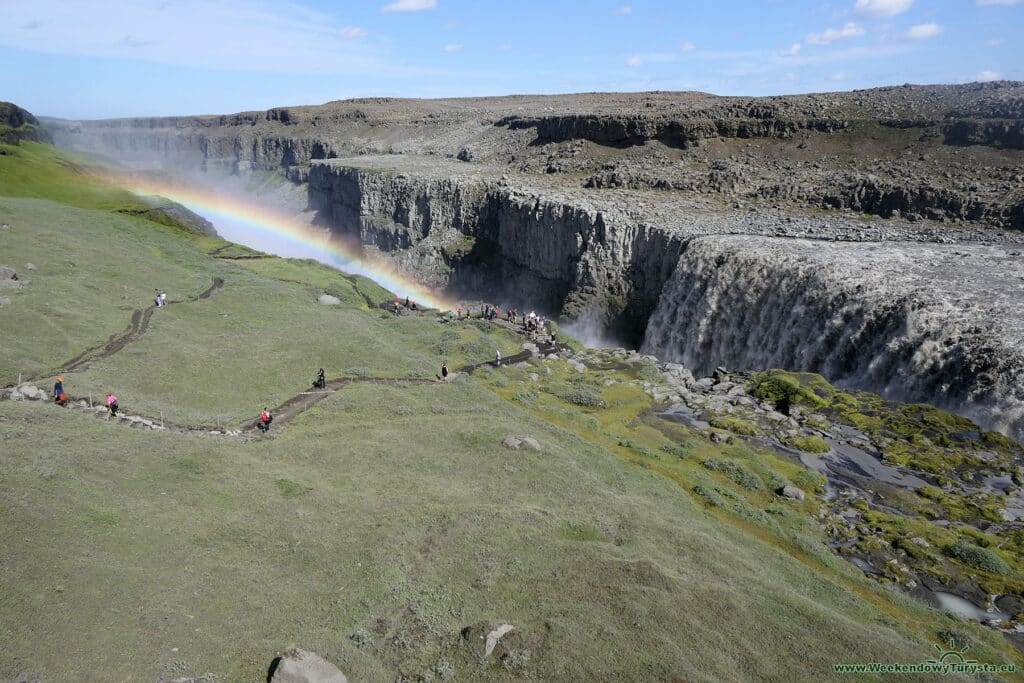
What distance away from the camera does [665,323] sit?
7431 cm

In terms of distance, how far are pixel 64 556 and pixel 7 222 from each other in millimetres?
60827

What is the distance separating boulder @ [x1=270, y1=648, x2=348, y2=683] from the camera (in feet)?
53.7

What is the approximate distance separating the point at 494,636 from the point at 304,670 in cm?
539

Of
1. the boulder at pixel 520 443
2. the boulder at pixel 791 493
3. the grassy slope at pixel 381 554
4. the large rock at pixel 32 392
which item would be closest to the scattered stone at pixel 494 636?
the grassy slope at pixel 381 554

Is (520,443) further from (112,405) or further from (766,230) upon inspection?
(766,230)

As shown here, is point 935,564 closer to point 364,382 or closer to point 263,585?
point 263,585

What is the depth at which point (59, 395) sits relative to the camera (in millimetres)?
34281

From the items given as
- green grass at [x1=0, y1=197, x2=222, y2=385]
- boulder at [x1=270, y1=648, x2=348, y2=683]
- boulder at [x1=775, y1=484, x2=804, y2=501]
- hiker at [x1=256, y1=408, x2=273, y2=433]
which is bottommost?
boulder at [x1=775, y1=484, x2=804, y2=501]

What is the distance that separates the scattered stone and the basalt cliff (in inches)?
1412

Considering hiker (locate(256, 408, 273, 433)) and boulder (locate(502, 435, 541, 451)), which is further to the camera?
hiker (locate(256, 408, 273, 433))

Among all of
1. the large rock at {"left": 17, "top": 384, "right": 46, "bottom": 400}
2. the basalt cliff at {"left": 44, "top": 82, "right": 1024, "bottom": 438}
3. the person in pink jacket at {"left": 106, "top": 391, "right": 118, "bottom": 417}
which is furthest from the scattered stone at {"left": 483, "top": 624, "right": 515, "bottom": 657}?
the basalt cliff at {"left": 44, "top": 82, "right": 1024, "bottom": 438}

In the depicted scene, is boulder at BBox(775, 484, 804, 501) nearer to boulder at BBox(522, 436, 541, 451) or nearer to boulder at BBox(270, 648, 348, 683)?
boulder at BBox(522, 436, 541, 451)

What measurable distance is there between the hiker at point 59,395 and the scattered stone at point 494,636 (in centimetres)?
2827

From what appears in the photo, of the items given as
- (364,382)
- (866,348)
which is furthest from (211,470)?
(866,348)
